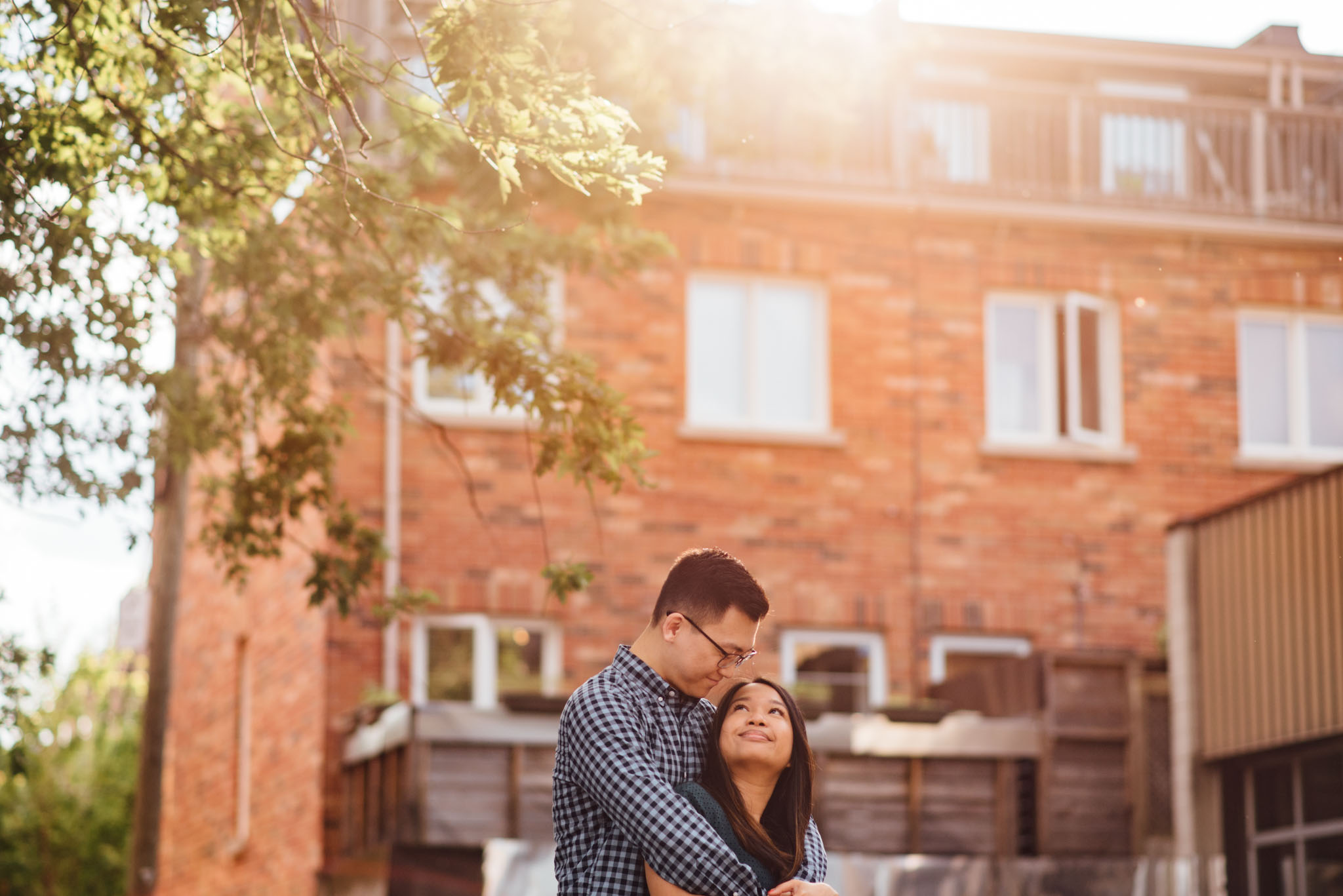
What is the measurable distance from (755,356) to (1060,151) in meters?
4.14

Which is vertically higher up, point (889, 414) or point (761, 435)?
point (889, 414)

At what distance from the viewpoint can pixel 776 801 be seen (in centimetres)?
478

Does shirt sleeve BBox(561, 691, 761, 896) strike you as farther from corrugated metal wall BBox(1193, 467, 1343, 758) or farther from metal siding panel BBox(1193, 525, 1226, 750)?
metal siding panel BBox(1193, 525, 1226, 750)

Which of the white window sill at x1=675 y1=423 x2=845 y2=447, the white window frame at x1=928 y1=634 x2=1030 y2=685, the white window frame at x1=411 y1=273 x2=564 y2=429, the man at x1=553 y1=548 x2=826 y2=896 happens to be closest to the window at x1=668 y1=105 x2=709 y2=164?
the white window frame at x1=411 y1=273 x2=564 y2=429

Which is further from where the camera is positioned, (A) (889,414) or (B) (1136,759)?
(A) (889,414)

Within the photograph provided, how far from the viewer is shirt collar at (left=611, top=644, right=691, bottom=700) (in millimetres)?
4785

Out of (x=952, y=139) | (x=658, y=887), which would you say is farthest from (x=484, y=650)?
(x=658, y=887)

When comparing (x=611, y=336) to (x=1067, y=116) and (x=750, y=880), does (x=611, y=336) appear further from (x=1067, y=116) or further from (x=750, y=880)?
(x=750, y=880)

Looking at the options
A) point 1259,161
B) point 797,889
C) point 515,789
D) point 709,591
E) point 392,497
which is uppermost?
point 1259,161

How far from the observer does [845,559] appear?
1789cm

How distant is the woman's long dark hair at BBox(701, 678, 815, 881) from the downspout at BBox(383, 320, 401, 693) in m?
12.1

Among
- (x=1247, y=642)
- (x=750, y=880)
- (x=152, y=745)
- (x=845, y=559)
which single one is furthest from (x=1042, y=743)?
(x=750, y=880)

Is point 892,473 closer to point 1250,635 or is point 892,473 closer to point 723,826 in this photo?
point 1250,635

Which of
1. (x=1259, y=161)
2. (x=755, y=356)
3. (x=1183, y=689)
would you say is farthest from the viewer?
(x=1259, y=161)
